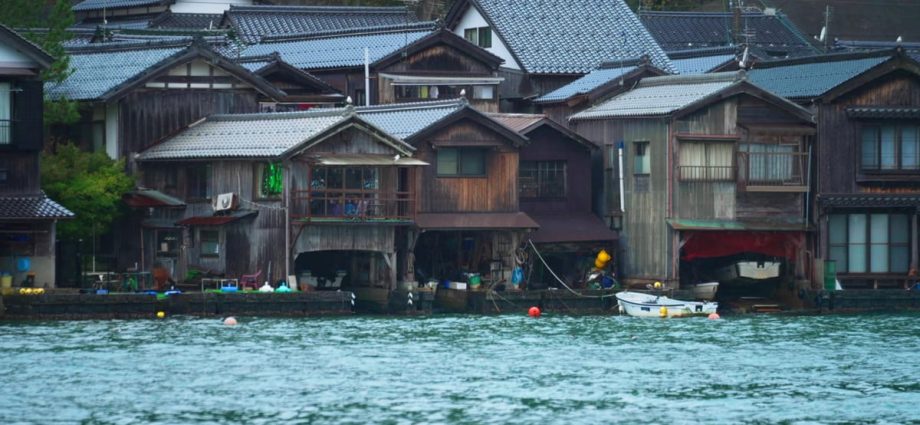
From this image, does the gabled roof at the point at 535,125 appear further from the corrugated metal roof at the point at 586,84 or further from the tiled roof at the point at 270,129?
the corrugated metal roof at the point at 586,84

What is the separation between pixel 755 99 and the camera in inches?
2368

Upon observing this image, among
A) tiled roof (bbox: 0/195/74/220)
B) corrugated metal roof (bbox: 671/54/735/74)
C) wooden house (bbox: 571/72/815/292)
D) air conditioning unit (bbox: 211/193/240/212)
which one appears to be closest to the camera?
tiled roof (bbox: 0/195/74/220)

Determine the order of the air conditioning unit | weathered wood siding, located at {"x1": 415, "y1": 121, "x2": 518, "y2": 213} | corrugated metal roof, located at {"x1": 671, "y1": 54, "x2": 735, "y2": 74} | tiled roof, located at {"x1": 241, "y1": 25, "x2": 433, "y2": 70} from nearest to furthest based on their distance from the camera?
the air conditioning unit, weathered wood siding, located at {"x1": 415, "y1": 121, "x2": 518, "y2": 213}, tiled roof, located at {"x1": 241, "y1": 25, "x2": 433, "y2": 70}, corrugated metal roof, located at {"x1": 671, "y1": 54, "x2": 735, "y2": 74}

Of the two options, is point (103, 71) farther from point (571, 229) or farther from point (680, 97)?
point (680, 97)

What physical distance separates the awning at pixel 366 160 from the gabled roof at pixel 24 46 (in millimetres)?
7937

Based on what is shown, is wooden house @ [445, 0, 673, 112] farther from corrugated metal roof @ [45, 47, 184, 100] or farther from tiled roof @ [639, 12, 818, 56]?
corrugated metal roof @ [45, 47, 184, 100]

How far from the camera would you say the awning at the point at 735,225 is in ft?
194

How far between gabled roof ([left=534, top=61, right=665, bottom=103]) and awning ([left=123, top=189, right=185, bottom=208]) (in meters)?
14.1

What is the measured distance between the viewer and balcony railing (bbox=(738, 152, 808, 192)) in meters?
60.0

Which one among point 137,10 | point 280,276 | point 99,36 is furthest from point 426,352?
point 137,10

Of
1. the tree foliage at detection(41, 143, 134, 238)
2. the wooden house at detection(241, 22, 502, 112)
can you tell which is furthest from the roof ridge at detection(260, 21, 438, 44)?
the tree foliage at detection(41, 143, 134, 238)

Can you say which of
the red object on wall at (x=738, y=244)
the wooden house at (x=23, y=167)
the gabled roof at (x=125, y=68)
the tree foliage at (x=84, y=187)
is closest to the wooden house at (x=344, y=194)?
the tree foliage at (x=84, y=187)

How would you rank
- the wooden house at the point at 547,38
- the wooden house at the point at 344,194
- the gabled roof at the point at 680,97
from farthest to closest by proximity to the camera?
the wooden house at the point at 547,38
the gabled roof at the point at 680,97
the wooden house at the point at 344,194

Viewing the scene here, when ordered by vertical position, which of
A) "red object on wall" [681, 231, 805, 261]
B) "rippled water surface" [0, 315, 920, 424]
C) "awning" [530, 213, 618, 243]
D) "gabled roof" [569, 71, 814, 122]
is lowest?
"rippled water surface" [0, 315, 920, 424]
